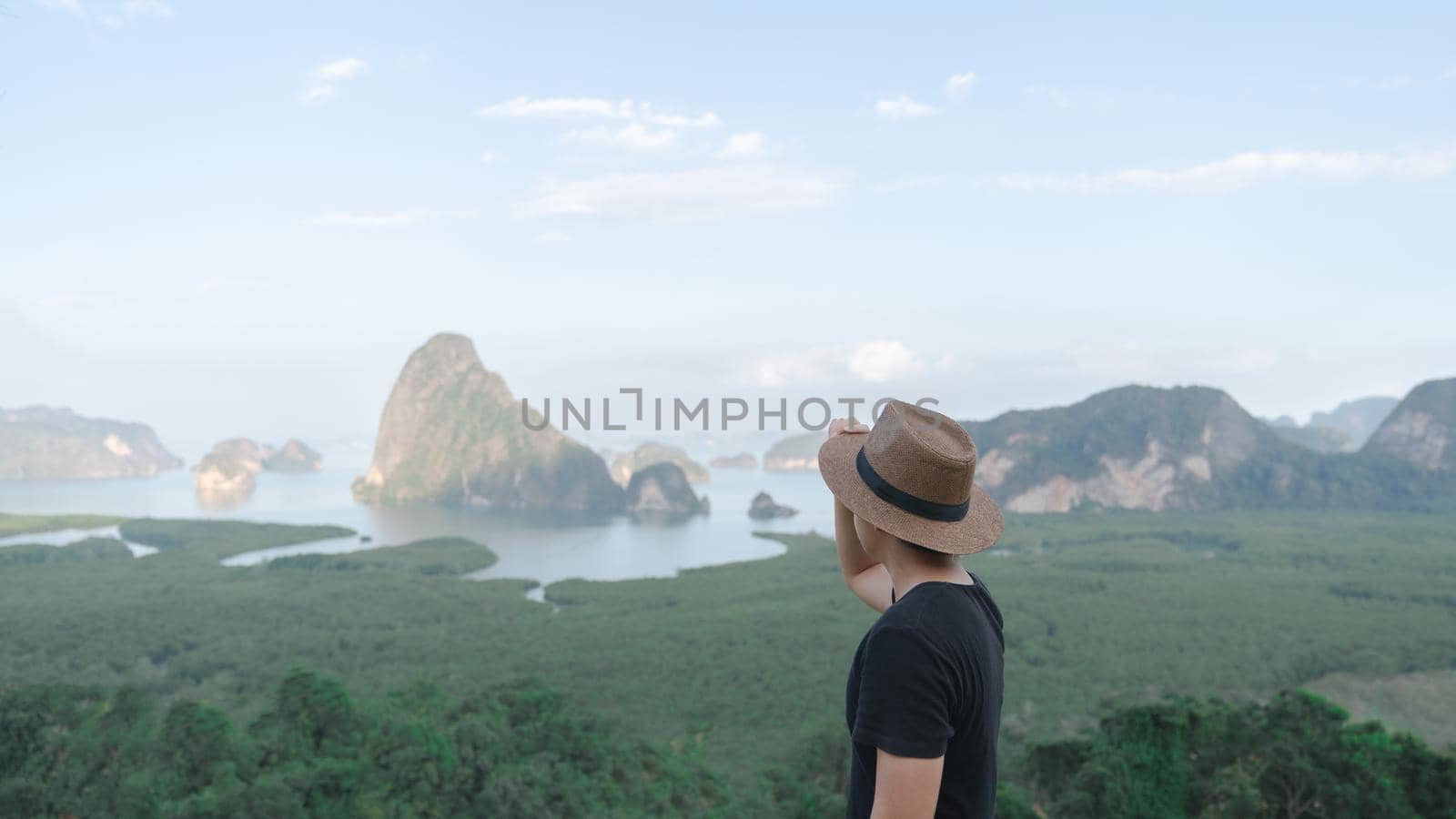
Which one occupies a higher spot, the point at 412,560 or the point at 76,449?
the point at 76,449

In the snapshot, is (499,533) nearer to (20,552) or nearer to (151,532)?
(151,532)

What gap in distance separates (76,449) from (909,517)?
92.8 m

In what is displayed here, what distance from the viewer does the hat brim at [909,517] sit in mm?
1322

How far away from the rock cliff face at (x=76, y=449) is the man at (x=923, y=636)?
89.6 metres

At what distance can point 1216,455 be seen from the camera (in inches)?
2029

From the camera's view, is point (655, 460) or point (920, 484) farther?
point (655, 460)

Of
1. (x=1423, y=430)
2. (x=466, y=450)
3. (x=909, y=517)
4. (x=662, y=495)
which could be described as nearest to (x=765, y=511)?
(x=662, y=495)

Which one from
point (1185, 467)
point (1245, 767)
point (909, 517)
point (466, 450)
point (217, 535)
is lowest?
point (217, 535)

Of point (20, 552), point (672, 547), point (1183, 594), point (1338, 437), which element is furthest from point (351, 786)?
point (1338, 437)

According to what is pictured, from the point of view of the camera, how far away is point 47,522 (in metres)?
38.9

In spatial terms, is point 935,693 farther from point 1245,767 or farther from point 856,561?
point 1245,767

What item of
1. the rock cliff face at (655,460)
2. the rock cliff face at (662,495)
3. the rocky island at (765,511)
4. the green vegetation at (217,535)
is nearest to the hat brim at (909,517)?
the green vegetation at (217,535)

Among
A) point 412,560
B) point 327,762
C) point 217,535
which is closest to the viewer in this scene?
point 327,762

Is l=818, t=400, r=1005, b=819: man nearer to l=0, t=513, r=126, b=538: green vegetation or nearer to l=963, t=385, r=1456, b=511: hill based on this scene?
l=0, t=513, r=126, b=538: green vegetation
